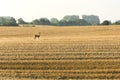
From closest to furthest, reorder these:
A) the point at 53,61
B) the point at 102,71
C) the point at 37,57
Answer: the point at 102,71 → the point at 53,61 → the point at 37,57

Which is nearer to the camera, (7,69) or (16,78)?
(16,78)

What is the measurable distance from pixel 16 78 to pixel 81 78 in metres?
2.25

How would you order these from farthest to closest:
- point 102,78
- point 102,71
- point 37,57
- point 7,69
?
point 37,57, point 7,69, point 102,71, point 102,78

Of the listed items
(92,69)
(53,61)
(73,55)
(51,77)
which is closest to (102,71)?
(92,69)

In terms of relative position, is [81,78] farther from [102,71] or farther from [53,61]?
[53,61]

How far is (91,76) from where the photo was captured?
12.5 meters

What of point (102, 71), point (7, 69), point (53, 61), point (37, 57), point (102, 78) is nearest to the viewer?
point (102, 78)

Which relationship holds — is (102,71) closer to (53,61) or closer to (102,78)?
(102,78)

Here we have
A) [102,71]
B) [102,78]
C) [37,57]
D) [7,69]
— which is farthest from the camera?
[37,57]

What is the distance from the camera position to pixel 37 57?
17.7 meters

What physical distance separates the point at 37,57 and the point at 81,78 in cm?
566

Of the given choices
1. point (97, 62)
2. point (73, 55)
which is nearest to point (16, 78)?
point (97, 62)

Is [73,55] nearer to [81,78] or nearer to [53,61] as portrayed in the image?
[53,61]

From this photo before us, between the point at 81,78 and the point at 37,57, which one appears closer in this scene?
the point at 81,78
